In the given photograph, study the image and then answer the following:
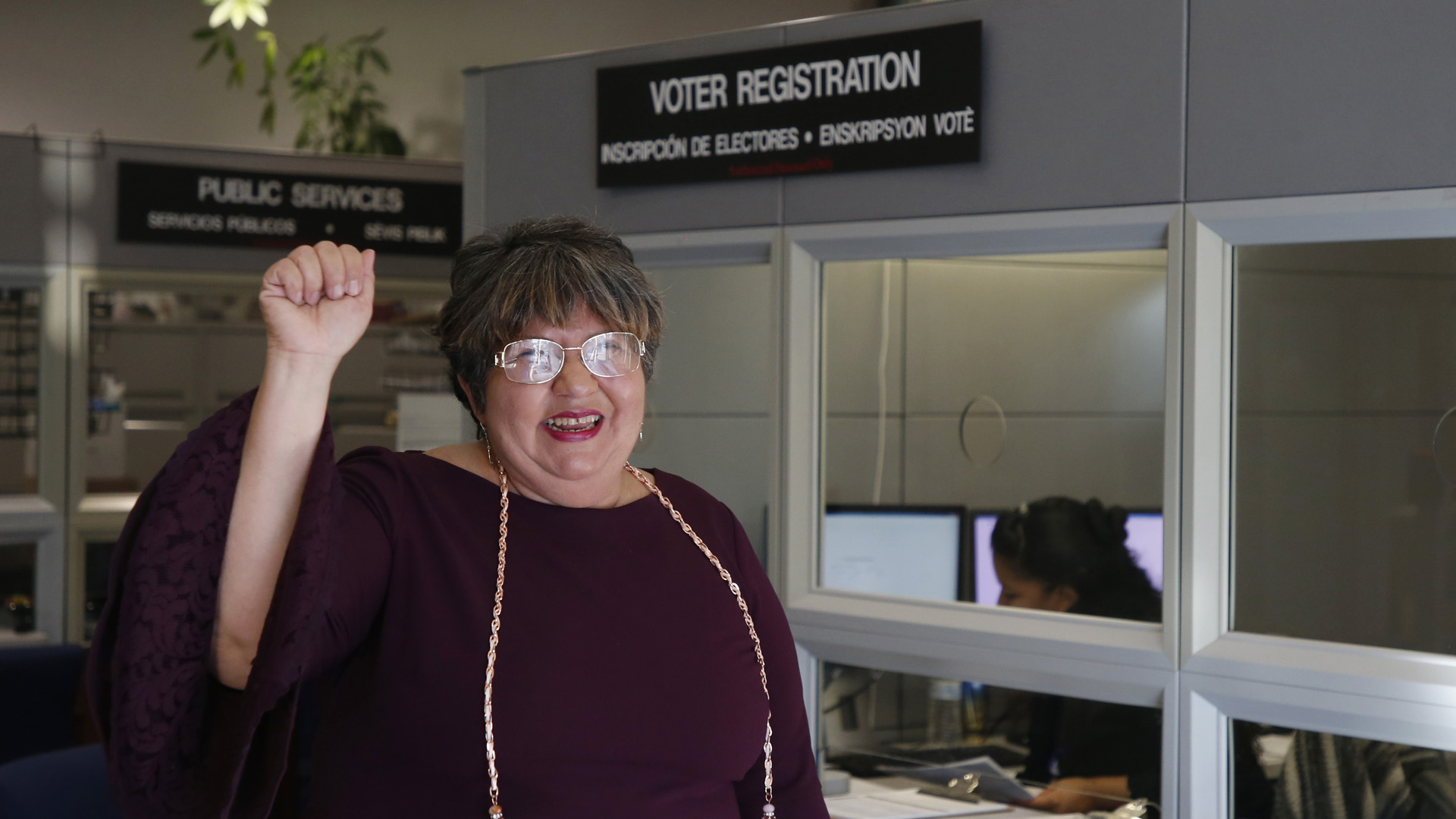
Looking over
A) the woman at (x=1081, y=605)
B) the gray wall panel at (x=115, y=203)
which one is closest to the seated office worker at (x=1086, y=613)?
the woman at (x=1081, y=605)

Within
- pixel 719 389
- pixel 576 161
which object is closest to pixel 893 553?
pixel 719 389

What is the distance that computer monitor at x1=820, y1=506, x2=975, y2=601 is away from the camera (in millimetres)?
2604

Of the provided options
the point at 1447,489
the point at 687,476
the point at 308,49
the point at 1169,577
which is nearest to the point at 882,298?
the point at 687,476

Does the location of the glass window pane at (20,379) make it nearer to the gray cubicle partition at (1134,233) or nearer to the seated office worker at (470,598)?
the gray cubicle partition at (1134,233)

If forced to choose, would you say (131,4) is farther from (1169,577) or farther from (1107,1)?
(1169,577)

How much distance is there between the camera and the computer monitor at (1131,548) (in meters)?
2.30

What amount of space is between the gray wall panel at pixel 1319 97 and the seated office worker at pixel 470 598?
1.20m

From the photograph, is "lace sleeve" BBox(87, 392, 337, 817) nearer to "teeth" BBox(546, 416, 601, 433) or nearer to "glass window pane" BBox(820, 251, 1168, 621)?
"teeth" BBox(546, 416, 601, 433)

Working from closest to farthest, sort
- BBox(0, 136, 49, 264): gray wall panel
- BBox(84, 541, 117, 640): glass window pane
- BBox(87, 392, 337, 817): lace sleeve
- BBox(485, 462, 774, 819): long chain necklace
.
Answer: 1. BBox(87, 392, 337, 817): lace sleeve
2. BBox(485, 462, 774, 819): long chain necklace
3. BBox(0, 136, 49, 264): gray wall panel
4. BBox(84, 541, 117, 640): glass window pane

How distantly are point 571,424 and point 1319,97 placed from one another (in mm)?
1450

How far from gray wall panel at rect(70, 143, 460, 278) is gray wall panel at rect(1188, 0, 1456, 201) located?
3174 millimetres

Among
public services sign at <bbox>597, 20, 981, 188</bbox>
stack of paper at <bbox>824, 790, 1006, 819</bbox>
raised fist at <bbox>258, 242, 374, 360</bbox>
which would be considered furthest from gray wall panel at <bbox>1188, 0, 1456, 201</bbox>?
raised fist at <bbox>258, 242, 374, 360</bbox>

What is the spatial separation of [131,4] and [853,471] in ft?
16.1

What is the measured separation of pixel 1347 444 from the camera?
2266mm
